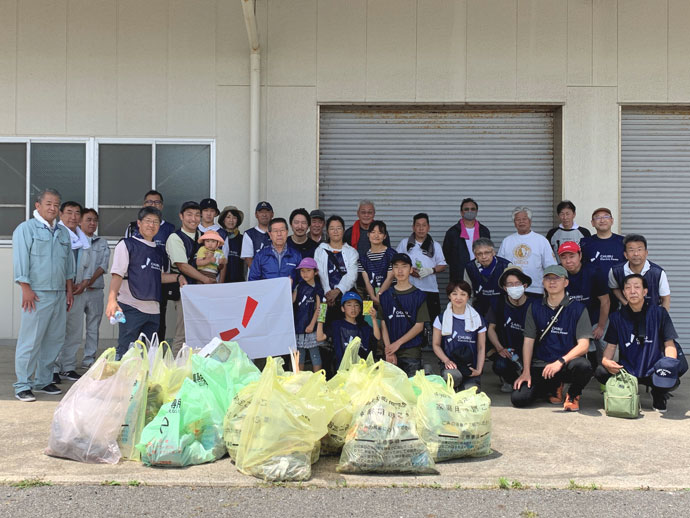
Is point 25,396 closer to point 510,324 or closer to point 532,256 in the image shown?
point 510,324

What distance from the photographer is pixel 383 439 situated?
12.2ft

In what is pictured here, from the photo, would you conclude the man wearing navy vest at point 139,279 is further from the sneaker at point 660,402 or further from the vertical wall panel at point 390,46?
the sneaker at point 660,402

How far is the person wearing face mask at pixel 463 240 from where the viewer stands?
7289 mm

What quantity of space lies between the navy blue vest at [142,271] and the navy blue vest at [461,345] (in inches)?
107

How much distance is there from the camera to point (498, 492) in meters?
3.60

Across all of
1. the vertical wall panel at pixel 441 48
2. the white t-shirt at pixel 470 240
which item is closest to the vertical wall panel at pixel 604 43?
the vertical wall panel at pixel 441 48

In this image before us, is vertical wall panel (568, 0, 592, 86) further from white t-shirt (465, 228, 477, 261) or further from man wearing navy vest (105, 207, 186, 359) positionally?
man wearing navy vest (105, 207, 186, 359)

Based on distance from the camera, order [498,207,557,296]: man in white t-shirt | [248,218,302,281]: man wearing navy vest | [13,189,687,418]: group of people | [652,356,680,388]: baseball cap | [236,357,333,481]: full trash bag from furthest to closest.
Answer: [498,207,557,296]: man in white t-shirt, [248,218,302,281]: man wearing navy vest, [13,189,687,418]: group of people, [652,356,680,388]: baseball cap, [236,357,333,481]: full trash bag

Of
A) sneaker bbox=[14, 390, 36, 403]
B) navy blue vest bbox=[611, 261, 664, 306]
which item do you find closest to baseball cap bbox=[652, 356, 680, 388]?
navy blue vest bbox=[611, 261, 664, 306]

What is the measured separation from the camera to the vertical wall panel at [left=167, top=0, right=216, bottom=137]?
317 inches

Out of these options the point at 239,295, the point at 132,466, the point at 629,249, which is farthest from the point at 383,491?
the point at 629,249

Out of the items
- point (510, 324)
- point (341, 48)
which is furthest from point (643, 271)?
point (341, 48)

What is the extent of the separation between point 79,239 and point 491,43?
5.48m

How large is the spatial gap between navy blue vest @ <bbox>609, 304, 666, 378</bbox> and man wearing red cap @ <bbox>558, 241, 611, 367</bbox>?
0.45 m
